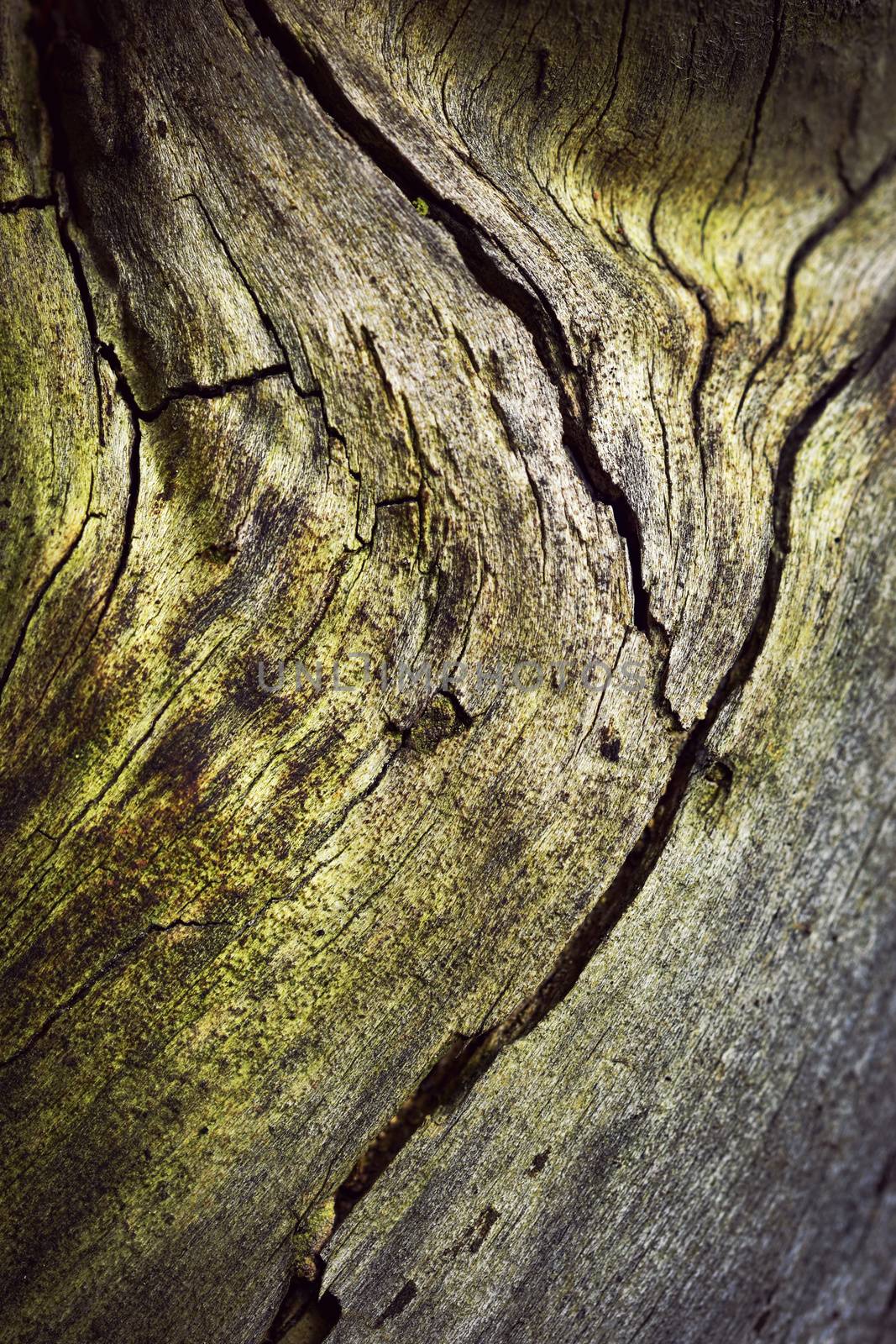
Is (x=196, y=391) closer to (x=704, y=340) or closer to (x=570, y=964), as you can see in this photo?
(x=704, y=340)

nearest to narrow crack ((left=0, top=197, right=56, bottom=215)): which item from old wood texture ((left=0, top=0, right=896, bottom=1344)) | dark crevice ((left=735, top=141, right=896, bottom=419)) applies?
old wood texture ((left=0, top=0, right=896, bottom=1344))

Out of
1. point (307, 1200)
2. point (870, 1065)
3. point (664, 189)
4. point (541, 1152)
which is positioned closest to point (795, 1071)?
point (870, 1065)

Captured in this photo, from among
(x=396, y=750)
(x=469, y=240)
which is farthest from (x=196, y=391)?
(x=396, y=750)

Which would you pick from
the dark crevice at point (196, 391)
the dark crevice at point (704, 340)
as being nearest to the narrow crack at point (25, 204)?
the dark crevice at point (196, 391)

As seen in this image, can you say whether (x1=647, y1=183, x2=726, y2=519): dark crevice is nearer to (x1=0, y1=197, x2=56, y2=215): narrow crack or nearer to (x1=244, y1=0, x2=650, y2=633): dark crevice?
(x1=244, y1=0, x2=650, y2=633): dark crevice

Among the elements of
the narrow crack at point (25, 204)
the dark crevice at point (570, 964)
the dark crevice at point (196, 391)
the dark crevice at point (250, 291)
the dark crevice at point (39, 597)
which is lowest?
the dark crevice at point (570, 964)

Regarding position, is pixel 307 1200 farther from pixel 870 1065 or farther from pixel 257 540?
pixel 257 540

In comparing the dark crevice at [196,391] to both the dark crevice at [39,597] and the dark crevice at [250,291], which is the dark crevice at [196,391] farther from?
the dark crevice at [39,597]
